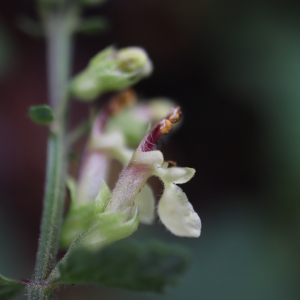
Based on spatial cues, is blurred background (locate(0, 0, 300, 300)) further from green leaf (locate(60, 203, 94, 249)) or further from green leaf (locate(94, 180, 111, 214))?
green leaf (locate(94, 180, 111, 214))

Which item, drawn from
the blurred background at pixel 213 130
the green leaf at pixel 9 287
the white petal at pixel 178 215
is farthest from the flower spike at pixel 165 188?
the blurred background at pixel 213 130

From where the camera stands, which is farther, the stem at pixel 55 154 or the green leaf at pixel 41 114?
the green leaf at pixel 41 114

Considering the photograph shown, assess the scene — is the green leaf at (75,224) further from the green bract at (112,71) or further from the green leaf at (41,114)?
the green bract at (112,71)

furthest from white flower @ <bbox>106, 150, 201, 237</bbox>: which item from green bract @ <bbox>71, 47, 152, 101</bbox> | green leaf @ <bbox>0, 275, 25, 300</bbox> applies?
green bract @ <bbox>71, 47, 152, 101</bbox>

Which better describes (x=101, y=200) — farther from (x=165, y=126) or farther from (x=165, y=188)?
(x=165, y=126)

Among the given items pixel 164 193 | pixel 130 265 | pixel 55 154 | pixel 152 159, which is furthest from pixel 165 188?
pixel 55 154
